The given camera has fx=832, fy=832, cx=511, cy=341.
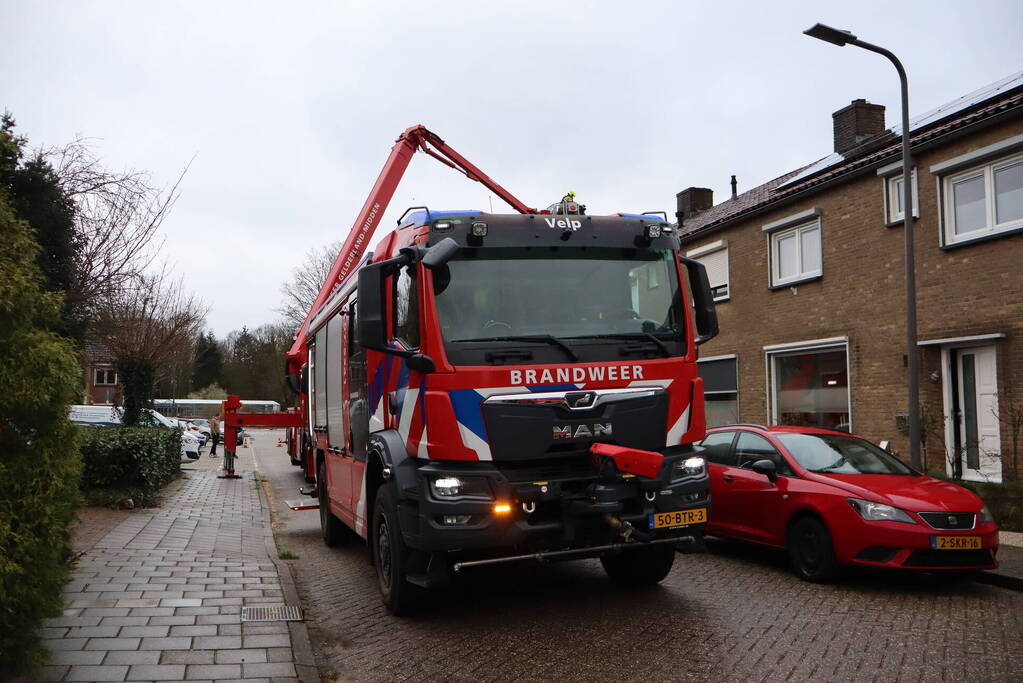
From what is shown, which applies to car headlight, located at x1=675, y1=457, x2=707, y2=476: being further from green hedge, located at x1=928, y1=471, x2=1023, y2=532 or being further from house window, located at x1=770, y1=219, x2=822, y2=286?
house window, located at x1=770, y1=219, x2=822, y2=286

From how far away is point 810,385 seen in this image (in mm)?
16188

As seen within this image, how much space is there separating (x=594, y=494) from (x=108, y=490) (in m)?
9.03

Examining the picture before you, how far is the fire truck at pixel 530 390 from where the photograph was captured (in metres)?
5.50

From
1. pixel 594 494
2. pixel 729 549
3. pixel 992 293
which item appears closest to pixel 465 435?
pixel 594 494

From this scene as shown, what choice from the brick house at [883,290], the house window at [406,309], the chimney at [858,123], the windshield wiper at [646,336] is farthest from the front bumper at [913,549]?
the chimney at [858,123]

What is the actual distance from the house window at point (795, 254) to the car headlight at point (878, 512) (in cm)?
955

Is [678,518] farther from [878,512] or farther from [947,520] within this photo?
[947,520]

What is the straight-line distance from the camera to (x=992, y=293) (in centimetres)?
1199

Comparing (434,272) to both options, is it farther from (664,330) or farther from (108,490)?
(108,490)

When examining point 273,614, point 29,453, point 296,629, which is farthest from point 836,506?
point 29,453

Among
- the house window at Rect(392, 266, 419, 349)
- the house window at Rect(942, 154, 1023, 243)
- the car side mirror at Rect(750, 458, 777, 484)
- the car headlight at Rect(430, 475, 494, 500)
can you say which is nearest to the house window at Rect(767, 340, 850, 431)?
the house window at Rect(942, 154, 1023, 243)

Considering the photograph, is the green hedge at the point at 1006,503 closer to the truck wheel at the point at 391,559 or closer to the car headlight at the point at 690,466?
the car headlight at the point at 690,466

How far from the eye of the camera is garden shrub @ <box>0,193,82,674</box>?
3.92 m

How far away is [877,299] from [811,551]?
26.9 ft
